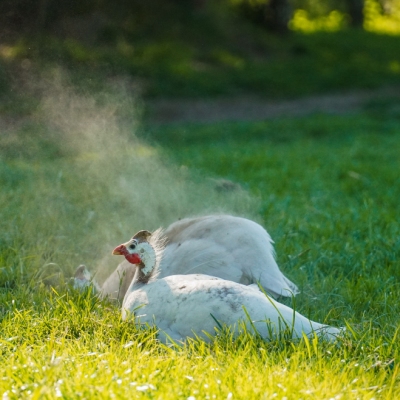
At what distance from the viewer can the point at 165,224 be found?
4.53m

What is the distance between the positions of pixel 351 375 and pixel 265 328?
1.32ft

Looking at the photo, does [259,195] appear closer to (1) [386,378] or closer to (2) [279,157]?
(2) [279,157]

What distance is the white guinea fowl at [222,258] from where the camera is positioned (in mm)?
3225

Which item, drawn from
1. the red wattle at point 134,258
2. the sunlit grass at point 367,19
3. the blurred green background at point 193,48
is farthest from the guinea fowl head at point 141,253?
the sunlit grass at point 367,19

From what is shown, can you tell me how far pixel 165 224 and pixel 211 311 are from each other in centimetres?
188

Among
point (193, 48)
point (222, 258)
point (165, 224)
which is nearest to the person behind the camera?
point (222, 258)

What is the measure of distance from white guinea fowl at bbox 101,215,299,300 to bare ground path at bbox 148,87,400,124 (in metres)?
9.35

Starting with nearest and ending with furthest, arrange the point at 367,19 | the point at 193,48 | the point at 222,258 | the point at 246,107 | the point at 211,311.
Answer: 1. the point at 211,311
2. the point at 222,258
3. the point at 246,107
4. the point at 193,48
5. the point at 367,19

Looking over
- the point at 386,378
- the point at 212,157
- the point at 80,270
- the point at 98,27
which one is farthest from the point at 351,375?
the point at 98,27

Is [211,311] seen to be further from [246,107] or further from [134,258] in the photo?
[246,107]

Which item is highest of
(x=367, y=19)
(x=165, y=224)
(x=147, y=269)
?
(x=367, y=19)

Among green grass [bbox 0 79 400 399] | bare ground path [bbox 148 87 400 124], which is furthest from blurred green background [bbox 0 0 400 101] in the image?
green grass [bbox 0 79 400 399]

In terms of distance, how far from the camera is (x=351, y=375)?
2.35 meters

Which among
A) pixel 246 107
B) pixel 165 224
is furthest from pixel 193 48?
pixel 165 224
